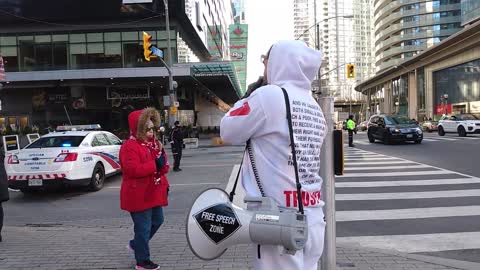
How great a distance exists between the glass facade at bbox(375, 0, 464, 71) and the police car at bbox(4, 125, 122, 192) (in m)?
108

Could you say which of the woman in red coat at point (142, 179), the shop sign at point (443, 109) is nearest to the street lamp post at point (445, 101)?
the shop sign at point (443, 109)

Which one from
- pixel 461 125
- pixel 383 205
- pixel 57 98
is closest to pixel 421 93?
pixel 461 125

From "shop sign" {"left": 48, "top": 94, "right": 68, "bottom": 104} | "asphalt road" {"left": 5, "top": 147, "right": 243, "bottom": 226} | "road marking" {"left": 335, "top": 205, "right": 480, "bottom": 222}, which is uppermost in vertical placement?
"shop sign" {"left": 48, "top": 94, "right": 68, "bottom": 104}

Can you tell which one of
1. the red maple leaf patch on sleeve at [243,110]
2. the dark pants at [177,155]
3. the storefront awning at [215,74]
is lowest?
the dark pants at [177,155]

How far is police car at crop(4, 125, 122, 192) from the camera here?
35.3ft

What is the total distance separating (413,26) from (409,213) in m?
113

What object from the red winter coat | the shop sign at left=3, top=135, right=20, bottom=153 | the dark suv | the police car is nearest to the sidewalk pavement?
the red winter coat

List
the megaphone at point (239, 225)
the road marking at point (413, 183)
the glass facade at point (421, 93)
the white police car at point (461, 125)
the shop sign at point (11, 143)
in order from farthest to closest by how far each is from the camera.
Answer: the glass facade at point (421, 93) → the white police car at point (461, 125) → the shop sign at point (11, 143) → the road marking at point (413, 183) → the megaphone at point (239, 225)

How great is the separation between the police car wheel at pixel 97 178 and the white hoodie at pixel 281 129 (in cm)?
966

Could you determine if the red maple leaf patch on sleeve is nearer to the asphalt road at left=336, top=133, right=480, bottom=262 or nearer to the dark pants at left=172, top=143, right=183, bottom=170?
the asphalt road at left=336, top=133, right=480, bottom=262

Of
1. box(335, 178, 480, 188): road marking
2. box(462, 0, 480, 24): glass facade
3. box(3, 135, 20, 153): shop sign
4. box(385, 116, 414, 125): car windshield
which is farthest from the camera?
box(462, 0, 480, 24): glass facade

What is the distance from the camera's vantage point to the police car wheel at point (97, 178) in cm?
1156

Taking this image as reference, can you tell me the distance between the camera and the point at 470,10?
67750mm

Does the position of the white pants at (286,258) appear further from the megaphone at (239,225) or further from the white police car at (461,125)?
the white police car at (461,125)
